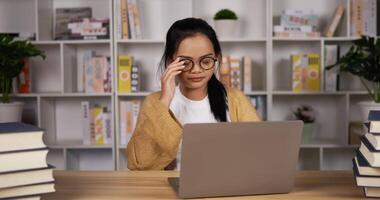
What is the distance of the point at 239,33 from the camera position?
11.7ft

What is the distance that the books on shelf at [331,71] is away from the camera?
10.9 ft

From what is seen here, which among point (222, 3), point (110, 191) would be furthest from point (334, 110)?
point (110, 191)

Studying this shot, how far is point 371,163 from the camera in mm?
993

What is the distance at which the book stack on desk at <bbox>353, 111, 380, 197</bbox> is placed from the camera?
0.99 m

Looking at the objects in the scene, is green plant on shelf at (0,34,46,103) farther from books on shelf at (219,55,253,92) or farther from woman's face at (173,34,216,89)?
woman's face at (173,34,216,89)

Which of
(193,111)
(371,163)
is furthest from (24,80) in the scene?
(371,163)

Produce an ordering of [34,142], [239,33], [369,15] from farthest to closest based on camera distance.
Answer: [239,33] → [369,15] → [34,142]

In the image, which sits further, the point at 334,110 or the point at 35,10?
the point at 334,110

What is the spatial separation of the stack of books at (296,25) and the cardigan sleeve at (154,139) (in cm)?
175

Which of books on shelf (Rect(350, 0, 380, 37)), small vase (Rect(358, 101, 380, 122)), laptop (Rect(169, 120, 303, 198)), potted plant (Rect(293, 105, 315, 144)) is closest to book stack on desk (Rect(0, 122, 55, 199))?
laptop (Rect(169, 120, 303, 198))

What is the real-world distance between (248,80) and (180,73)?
5.45 ft

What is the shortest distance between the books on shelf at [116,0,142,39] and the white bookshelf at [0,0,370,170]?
0.09 metres

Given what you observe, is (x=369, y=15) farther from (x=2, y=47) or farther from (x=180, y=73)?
(x=2, y=47)

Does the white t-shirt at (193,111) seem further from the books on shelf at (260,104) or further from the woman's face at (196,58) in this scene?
the books on shelf at (260,104)
